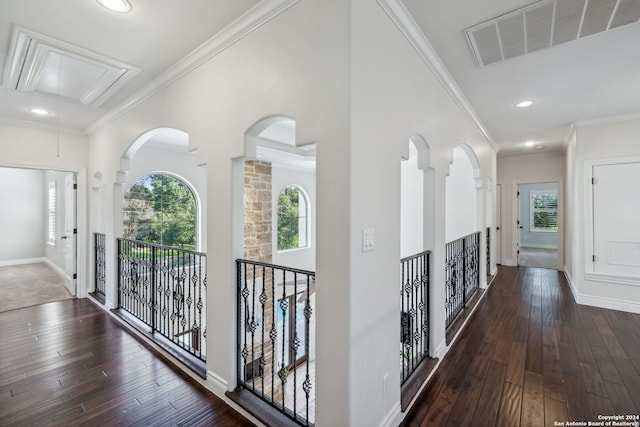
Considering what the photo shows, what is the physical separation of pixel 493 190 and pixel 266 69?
5.40 m

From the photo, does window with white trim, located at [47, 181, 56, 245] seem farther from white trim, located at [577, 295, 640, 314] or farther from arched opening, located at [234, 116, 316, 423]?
white trim, located at [577, 295, 640, 314]

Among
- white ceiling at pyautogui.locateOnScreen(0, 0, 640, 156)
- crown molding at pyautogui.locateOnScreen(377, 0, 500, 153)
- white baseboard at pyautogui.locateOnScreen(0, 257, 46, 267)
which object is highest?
white ceiling at pyautogui.locateOnScreen(0, 0, 640, 156)

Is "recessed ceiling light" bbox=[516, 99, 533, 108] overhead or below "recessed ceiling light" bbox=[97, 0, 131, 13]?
overhead

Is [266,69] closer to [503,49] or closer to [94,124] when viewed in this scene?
[503,49]

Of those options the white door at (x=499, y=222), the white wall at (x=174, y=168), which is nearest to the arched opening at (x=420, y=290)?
the white wall at (x=174, y=168)

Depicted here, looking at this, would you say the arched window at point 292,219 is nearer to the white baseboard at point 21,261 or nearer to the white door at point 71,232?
the white door at point 71,232

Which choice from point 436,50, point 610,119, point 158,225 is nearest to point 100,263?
point 158,225

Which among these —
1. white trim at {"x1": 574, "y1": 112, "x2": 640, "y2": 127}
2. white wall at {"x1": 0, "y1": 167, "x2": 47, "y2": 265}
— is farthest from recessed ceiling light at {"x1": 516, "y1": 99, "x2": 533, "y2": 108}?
white wall at {"x1": 0, "y1": 167, "x2": 47, "y2": 265}

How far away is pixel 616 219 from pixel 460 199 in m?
2.28

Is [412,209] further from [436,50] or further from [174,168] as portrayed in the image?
[174,168]

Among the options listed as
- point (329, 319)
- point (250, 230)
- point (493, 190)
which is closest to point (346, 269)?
point (329, 319)

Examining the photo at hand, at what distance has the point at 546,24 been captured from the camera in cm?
198

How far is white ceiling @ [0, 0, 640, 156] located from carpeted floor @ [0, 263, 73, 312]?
272 cm

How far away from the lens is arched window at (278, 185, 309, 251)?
253 inches
